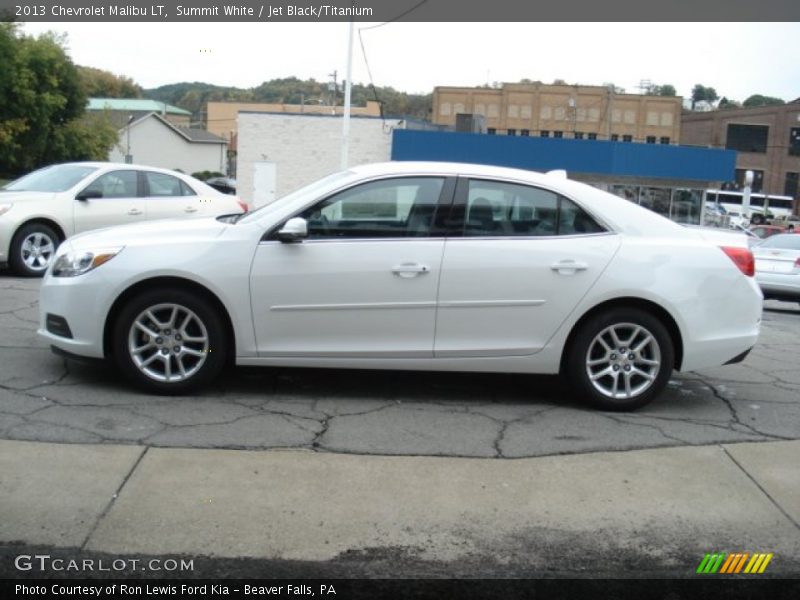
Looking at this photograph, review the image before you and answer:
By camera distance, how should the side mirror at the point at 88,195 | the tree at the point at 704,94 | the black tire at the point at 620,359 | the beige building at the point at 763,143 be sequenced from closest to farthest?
the black tire at the point at 620,359
the side mirror at the point at 88,195
the beige building at the point at 763,143
the tree at the point at 704,94

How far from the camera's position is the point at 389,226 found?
5.36m

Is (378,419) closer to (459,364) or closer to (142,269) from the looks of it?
(459,364)

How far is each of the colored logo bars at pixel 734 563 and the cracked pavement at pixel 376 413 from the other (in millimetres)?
1227

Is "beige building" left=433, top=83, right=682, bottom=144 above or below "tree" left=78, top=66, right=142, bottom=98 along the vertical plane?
below

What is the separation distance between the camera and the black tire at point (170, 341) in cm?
520

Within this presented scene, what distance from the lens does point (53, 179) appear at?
1077cm

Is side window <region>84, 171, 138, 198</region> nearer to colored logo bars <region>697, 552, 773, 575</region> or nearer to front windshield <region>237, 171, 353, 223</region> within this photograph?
front windshield <region>237, 171, 353, 223</region>

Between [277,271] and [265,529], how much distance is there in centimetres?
198

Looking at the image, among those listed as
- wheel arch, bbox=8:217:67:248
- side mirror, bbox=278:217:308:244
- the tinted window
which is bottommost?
the tinted window

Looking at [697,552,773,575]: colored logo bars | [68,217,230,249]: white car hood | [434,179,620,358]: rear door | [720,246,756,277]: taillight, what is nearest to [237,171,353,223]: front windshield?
[68,217,230,249]: white car hood

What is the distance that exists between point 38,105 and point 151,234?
42.1m

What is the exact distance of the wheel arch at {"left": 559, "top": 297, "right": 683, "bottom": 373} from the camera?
213 inches

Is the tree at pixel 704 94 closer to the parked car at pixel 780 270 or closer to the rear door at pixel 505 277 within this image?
the parked car at pixel 780 270

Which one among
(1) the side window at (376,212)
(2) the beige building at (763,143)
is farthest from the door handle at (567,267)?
(2) the beige building at (763,143)
